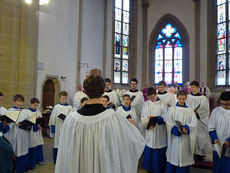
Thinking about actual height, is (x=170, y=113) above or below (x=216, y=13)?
below

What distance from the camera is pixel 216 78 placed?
13.0 meters

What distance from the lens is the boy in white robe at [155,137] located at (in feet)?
15.6

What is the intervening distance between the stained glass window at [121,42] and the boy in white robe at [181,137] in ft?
32.0

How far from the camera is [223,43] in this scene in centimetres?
1301

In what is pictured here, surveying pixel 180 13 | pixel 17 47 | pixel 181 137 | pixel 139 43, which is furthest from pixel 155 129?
pixel 180 13

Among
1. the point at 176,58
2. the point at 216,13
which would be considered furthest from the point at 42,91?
the point at 216,13

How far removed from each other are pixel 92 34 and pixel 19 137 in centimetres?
899

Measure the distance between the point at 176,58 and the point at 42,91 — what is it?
9016mm

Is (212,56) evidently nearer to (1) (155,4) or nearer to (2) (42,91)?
(1) (155,4)

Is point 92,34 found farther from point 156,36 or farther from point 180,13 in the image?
point 180,13

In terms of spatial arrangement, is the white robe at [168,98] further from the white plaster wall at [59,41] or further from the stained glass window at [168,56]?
the stained glass window at [168,56]

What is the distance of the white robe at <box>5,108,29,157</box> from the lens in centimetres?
466

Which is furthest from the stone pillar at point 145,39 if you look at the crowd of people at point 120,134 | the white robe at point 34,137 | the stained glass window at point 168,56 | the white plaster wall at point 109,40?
the white robe at point 34,137

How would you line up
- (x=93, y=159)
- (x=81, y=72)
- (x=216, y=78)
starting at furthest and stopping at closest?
(x=216, y=78)
(x=81, y=72)
(x=93, y=159)
